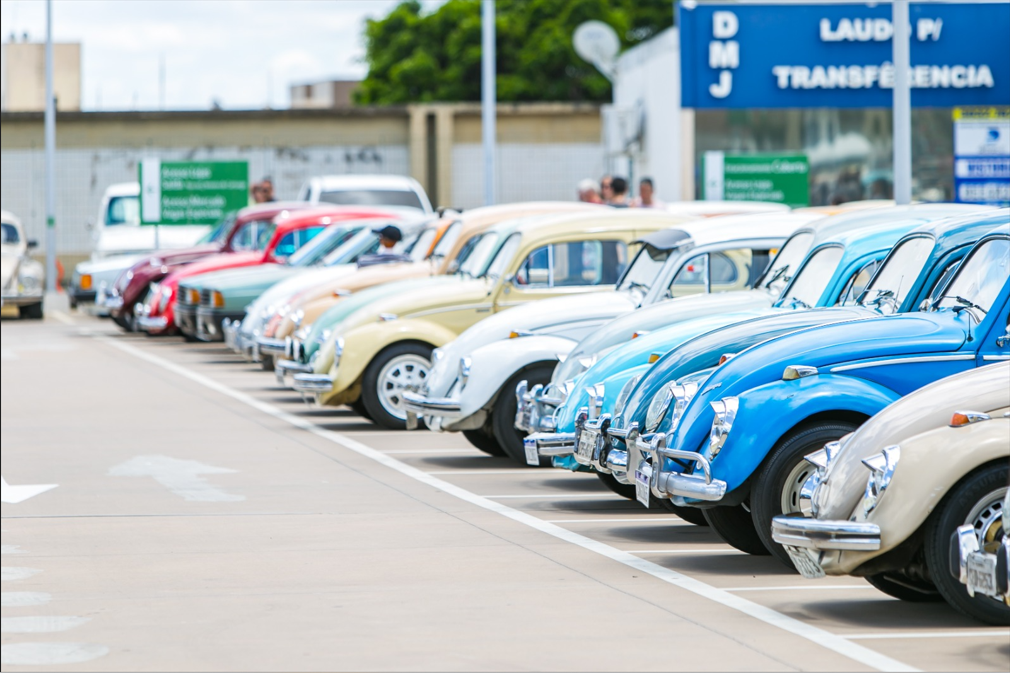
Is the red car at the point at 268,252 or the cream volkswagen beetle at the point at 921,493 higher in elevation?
the red car at the point at 268,252

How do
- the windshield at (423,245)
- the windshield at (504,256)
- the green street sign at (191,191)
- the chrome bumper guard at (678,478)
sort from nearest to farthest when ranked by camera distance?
the chrome bumper guard at (678,478), the windshield at (504,256), the windshield at (423,245), the green street sign at (191,191)

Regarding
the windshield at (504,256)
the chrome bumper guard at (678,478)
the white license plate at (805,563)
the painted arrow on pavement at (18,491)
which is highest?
the windshield at (504,256)

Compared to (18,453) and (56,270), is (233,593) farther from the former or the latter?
(56,270)

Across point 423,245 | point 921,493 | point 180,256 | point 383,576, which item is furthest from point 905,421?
point 180,256

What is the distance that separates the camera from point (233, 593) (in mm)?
7605

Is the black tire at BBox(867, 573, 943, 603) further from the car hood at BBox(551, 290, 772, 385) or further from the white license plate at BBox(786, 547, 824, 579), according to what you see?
the car hood at BBox(551, 290, 772, 385)

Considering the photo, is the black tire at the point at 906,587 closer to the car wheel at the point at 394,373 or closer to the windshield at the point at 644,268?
the windshield at the point at 644,268

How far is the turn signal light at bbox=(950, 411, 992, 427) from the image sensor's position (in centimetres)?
685

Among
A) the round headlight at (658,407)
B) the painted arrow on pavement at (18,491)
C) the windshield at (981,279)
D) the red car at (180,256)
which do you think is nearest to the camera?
the windshield at (981,279)

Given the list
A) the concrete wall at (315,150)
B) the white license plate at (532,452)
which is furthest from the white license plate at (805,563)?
the concrete wall at (315,150)

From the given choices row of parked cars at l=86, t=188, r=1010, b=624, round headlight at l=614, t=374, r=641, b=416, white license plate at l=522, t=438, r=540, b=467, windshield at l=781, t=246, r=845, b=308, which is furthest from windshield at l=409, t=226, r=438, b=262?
round headlight at l=614, t=374, r=641, b=416

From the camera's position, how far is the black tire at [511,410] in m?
12.3

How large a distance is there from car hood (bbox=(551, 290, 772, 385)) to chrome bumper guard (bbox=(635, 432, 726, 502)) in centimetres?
259

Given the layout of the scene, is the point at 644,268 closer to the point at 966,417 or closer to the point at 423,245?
the point at 423,245
